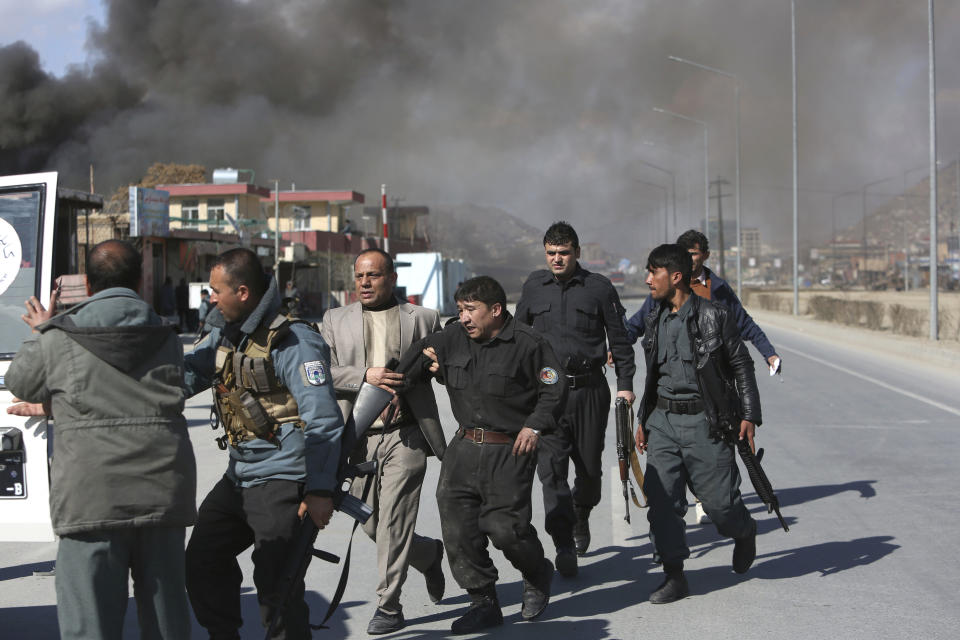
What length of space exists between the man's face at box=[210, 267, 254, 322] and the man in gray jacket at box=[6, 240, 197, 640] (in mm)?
430

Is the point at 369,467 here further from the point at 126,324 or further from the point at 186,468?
the point at 126,324

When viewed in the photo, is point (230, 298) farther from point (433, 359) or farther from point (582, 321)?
point (582, 321)

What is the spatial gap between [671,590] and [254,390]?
2.34m

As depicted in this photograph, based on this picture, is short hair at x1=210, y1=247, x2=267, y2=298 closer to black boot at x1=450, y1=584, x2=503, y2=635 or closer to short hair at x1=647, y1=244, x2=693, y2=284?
black boot at x1=450, y1=584, x2=503, y2=635

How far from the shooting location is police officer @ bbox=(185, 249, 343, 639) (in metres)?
3.63

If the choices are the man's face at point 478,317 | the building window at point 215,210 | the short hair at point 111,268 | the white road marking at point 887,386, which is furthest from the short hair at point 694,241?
the building window at point 215,210

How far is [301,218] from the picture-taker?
57375 millimetres

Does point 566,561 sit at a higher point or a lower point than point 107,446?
lower

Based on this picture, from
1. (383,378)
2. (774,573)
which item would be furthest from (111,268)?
(774,573)

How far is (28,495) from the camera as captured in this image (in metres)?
3.99

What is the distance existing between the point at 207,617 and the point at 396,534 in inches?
42.1

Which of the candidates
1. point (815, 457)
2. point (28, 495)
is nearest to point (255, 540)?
point (28, 495)

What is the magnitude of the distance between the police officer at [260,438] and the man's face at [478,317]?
982 mm

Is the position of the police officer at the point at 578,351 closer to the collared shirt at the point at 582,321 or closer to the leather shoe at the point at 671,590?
the collared shirt at the point at 582,321
